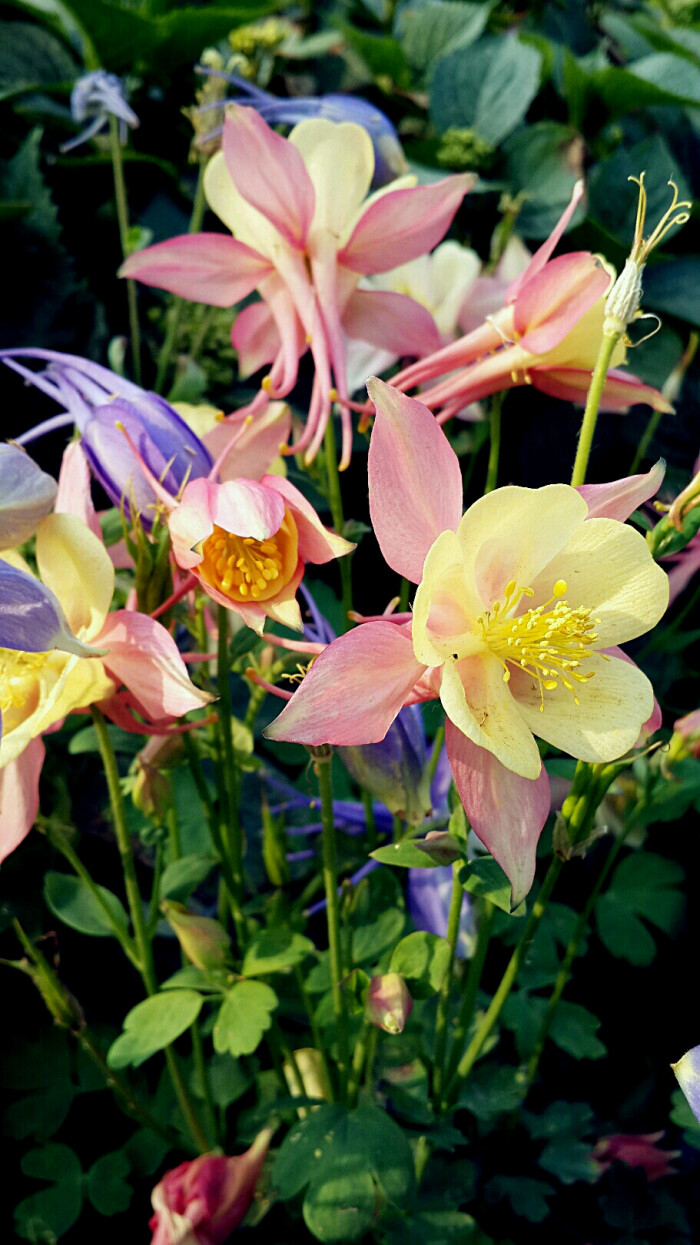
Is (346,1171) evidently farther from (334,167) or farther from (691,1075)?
(334,167)

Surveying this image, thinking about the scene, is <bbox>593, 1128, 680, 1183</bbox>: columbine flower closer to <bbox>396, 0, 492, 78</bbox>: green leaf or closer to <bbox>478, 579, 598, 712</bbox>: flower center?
<bbox>478, 579, 598, 712</bbox>: flower center

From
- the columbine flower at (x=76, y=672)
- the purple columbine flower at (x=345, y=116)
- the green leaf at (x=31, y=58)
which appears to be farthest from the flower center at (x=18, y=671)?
the green leaf at (x=31, y=58)

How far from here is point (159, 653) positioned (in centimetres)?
48

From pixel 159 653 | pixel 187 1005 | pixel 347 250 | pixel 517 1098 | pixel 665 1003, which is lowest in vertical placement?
pixel 665 1003

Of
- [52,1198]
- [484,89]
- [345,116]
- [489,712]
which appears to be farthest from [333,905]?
[484,89]

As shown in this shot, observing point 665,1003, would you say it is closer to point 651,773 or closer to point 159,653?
point 651,773

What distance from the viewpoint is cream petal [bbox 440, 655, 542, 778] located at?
0.41 metres

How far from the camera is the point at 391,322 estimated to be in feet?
2.27

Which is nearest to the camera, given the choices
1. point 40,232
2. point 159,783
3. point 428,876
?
point 159,783

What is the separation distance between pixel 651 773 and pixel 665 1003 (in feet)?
1.61

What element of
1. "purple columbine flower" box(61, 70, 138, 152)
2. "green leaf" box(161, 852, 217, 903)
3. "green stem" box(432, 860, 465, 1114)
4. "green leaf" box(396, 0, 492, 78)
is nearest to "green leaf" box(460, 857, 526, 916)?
"green stem" box(432, 860, 465, 1114)

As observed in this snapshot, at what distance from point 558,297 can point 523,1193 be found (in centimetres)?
58

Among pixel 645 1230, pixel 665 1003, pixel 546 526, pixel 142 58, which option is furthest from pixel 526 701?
pixel 142 58

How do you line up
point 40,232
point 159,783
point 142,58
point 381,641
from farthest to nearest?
point 142,58, point 40,232, point 159,783, point 381,641
